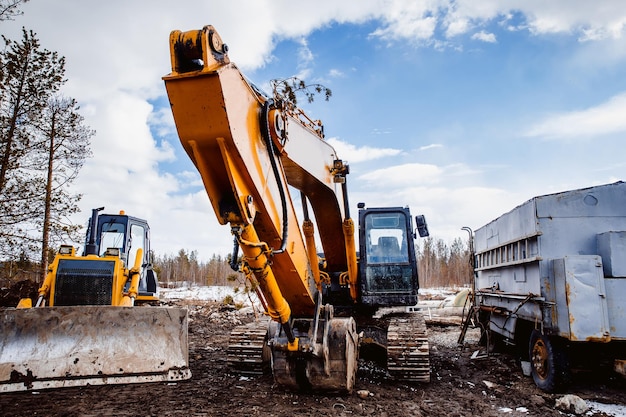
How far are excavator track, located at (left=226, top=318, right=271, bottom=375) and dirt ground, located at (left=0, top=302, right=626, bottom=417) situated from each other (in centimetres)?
15

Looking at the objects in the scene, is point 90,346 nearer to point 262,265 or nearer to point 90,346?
point 90,346

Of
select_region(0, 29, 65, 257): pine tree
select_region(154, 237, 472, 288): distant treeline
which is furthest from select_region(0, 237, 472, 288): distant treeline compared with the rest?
select_region(0, 29, 65, 257): pine tree

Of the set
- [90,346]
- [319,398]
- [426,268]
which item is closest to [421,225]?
[319,398]

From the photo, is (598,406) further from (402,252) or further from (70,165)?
(70,165)

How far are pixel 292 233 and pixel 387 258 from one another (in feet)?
10.2

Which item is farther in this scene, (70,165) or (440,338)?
(70,165)

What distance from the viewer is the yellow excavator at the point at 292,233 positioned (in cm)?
364

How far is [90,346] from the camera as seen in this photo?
6008mm

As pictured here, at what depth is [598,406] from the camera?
5590 mm

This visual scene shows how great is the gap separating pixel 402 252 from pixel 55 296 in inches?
240

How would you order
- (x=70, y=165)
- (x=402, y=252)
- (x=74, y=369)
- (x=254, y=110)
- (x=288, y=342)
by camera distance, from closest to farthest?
(x=254, y=110)
(x=288, y=342)
(x=74, y=369)
(x=402, y=252)
(x=70, y=165)

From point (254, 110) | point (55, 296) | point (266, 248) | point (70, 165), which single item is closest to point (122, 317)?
point (55, 296)

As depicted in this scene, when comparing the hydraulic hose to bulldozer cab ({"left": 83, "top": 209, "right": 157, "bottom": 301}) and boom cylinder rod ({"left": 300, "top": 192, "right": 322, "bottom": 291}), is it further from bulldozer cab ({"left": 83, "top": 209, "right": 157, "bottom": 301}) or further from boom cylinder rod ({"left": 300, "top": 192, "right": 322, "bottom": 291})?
bulldozer cab ({"left": 83, "top": 209, "right": 157, "bottom": 301})

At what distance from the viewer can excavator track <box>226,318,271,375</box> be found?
6.76 meters
